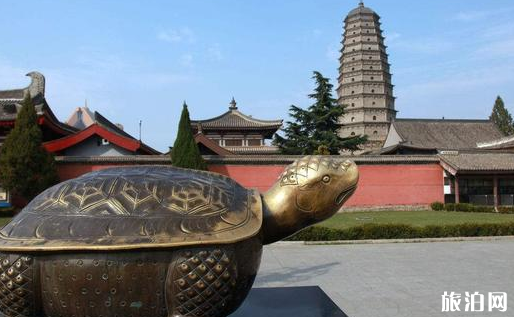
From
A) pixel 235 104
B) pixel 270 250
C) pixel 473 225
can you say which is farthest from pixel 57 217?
pixel 235 104

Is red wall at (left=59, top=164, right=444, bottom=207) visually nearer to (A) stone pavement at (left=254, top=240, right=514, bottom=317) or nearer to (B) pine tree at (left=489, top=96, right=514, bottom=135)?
(A) stone pavement at (left=254, top=240, right=514, bottom=317)

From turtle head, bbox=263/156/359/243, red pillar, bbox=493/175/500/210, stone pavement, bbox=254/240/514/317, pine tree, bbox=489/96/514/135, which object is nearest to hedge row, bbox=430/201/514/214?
red pillar, bbox=493/175/500/210

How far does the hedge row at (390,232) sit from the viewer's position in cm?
1085

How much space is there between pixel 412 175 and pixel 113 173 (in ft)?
59.9

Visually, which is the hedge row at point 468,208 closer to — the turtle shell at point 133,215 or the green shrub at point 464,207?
the green shrub at point 464,207

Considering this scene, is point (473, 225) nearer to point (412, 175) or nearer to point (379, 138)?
point (412, 175)

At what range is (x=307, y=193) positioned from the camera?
2.48m

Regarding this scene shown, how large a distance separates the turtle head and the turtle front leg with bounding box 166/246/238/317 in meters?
0.46

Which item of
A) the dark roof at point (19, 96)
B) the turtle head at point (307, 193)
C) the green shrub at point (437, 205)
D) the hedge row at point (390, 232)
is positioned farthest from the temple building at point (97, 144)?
the turtle head at point (307, 193)

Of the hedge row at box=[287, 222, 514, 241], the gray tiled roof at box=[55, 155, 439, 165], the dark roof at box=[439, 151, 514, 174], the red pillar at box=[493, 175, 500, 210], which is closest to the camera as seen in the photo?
the hedge row at box=[287, 222, 514, 241]

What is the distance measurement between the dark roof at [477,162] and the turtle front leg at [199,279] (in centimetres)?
1870

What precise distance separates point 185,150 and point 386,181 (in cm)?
930

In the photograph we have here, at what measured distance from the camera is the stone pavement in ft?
17.3

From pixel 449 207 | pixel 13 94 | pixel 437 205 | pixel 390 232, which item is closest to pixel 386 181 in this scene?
pixel 437 205
